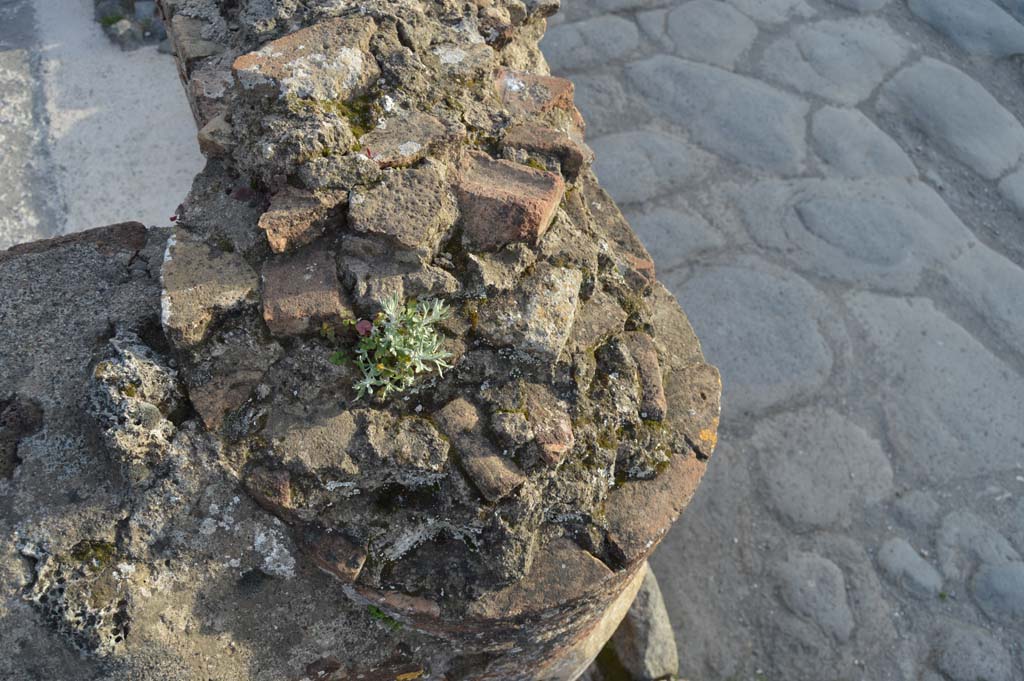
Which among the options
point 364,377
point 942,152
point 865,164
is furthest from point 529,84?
point 942,152

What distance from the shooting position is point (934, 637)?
3031mm

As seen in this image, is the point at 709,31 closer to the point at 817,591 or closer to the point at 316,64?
the point at 817,591

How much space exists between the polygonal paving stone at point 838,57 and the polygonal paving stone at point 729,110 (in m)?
0.18

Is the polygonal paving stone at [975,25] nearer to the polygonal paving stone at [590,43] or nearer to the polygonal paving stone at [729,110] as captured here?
the polygonal paving stone at [729,110]

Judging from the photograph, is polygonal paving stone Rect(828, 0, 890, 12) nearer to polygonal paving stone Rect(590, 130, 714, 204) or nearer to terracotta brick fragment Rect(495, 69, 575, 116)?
polygonal paving stone Rect(590, 130, 714, 204)

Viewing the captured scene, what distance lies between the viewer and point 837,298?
383 cm

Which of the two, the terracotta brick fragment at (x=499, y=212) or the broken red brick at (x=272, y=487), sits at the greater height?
the terracotta brick fragment at (x=499, y=212)

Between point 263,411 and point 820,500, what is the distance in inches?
93.8

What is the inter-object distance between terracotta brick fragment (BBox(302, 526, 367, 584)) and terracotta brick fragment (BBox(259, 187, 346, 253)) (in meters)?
0.56

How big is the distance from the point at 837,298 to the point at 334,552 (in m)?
2.90

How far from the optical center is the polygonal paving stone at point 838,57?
15.3 feet

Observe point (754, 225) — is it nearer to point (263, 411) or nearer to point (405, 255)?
point (405, 255)

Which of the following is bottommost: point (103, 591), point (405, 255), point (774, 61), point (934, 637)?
point (934, 637)

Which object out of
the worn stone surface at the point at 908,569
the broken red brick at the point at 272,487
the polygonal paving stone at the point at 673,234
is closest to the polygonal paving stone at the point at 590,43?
the polygonal paving stone at the point at 673,234
